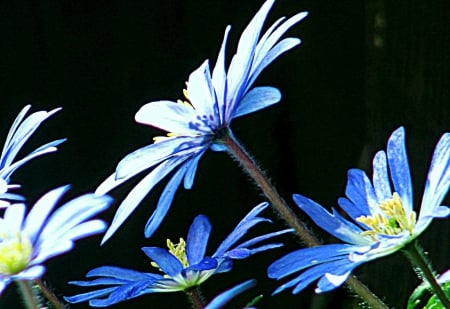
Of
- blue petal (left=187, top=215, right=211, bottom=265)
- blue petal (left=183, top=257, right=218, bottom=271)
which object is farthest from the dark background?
blue petal (left=183, top=257, right=218, bottom=271)

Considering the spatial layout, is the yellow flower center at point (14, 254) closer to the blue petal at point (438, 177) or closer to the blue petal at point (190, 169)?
the blue petal at point (190, 169)

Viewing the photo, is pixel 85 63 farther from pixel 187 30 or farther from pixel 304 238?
pixel 304 238

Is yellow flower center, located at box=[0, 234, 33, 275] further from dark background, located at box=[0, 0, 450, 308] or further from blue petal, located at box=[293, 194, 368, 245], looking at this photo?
dark background, located at box=[0, 0, 450, 308]

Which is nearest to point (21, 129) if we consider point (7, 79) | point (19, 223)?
point (19, 223)

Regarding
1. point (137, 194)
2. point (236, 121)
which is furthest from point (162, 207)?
point (236, 121)

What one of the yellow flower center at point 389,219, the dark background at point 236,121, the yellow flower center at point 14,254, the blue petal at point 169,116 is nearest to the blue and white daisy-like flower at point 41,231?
the yellow flower center at point 14,254

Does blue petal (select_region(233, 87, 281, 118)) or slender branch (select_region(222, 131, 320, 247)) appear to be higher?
blue petal (select_region(233, 87, 281, 118))
